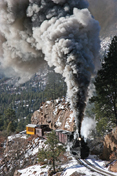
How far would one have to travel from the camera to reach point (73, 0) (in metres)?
17.1

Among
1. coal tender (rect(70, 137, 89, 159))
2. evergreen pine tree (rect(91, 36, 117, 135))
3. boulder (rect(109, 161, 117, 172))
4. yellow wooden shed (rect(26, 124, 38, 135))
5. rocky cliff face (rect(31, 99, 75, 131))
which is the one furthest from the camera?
yellow wooden shed (rect(26, 124, 38, 135))

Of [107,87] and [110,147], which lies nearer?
[110,147]

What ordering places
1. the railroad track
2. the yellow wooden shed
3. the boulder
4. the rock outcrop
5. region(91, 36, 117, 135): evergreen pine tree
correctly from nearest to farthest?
1. the railroad track
2. the boulder
3. the rock outcrop
4. region(91, 36, 117, 135): evergreen pine tree
5. the yellow wooden shed

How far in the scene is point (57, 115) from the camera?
37.1m

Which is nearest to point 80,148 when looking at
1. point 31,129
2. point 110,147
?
point 110,147

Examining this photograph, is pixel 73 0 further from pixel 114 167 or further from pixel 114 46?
pixel 114 167

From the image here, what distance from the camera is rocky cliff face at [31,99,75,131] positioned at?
3192 cm

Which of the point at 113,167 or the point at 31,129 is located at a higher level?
the point at 31,129

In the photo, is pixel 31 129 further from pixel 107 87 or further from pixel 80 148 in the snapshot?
pixel 107 87

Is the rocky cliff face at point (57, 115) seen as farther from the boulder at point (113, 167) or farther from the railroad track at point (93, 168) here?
the boulder at point (113, 167)

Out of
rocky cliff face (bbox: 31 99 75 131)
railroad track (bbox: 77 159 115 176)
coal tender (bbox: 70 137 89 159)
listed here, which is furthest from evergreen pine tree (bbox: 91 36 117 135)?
rocky cliff face (bbox: 31 99 75 131)

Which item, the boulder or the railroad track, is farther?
the boulder

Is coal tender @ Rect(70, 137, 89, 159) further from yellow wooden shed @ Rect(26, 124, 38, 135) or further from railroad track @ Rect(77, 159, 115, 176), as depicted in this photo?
yellow wooden shed @ Rect(26, 124, 38, 135)

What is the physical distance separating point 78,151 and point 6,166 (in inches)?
579
